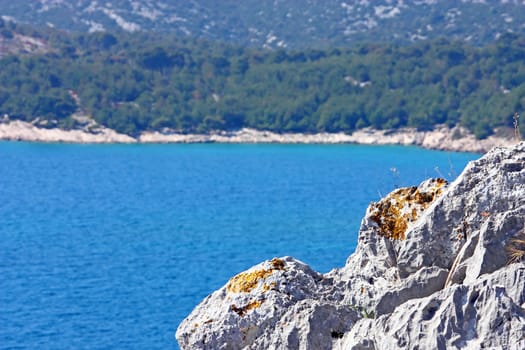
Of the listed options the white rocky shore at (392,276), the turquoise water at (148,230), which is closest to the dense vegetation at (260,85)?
the turquoise water at (148,230)

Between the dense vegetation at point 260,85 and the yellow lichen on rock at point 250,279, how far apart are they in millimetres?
98955

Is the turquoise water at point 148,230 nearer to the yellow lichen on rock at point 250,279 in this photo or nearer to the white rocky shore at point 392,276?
the white rocky shore at point 392,276

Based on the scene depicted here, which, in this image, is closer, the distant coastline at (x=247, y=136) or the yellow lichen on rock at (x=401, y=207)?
the yellow lichen on rock at (x=401, y=207)

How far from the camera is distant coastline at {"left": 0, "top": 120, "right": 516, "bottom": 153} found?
370 ft

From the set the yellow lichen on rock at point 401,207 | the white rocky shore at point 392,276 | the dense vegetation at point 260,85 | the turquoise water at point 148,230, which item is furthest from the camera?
the dense vegetation at point 260,85

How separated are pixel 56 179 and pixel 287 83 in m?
73.0

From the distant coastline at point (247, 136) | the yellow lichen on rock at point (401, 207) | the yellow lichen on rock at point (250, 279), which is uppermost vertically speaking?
the yellow lichen on rock at point (401, 207)

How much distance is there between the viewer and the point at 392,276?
25.1 feet

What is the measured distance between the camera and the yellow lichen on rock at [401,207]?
7.84 meters

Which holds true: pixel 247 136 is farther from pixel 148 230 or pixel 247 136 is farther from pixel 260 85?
A: pixel 148 230

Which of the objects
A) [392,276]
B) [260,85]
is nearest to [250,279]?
[392,276]

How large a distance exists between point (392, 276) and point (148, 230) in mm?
34120

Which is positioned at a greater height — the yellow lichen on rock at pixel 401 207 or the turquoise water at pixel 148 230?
the yellow lichen on rock at pixel 401 207

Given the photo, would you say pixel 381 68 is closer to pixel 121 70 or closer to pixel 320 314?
pixel 121 70
